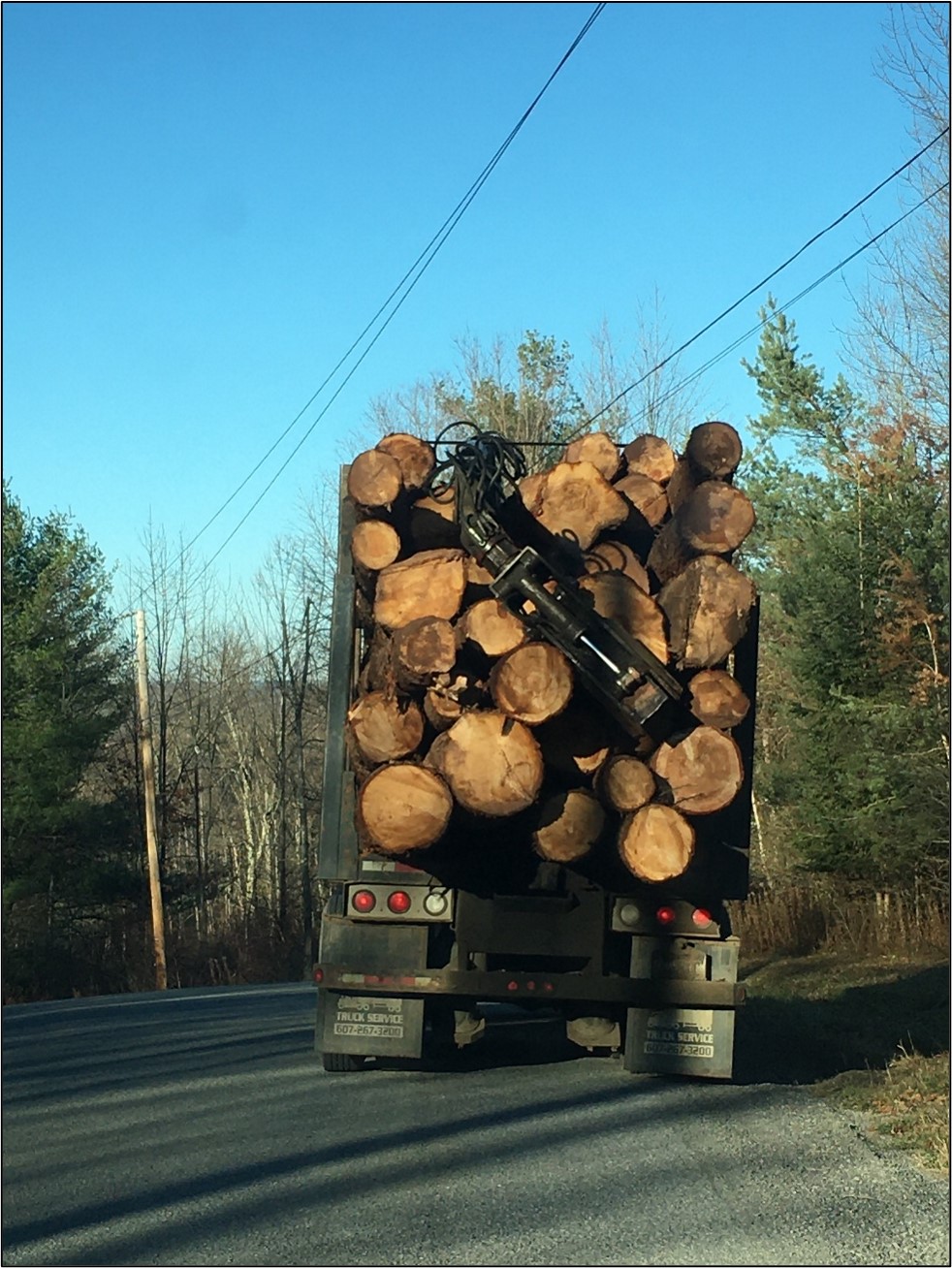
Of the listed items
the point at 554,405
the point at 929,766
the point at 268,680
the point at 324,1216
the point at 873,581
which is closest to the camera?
the point at 324,1216

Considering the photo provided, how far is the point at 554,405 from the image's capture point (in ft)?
128

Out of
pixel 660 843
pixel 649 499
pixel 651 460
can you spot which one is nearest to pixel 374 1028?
pixel 660 843

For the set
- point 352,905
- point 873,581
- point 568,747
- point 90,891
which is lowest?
point 90,891

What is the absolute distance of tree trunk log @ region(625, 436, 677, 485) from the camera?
33.9ft

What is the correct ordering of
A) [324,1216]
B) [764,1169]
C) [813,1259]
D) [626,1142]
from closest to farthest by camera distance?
[813,1259], [324,1216], [764,1169], [626,1142]

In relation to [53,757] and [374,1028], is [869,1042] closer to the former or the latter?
[374,1028]

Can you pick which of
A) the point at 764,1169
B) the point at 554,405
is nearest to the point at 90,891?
the point at 554,405

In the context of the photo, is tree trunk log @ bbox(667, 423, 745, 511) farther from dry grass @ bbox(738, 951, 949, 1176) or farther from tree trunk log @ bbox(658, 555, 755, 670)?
dry grass @ bbox(738, 951, 949, 1176)

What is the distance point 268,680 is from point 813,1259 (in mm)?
44624

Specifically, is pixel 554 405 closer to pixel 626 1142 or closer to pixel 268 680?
pixel 268 680

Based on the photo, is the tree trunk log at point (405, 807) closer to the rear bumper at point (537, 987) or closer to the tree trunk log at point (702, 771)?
the rear bumper at point (537, 987)

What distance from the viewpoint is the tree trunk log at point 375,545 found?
9.45 metres

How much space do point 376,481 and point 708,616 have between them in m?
2.27

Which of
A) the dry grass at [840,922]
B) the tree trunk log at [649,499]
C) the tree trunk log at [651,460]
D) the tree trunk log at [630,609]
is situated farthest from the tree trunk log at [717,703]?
the dry grass at [840,922]
